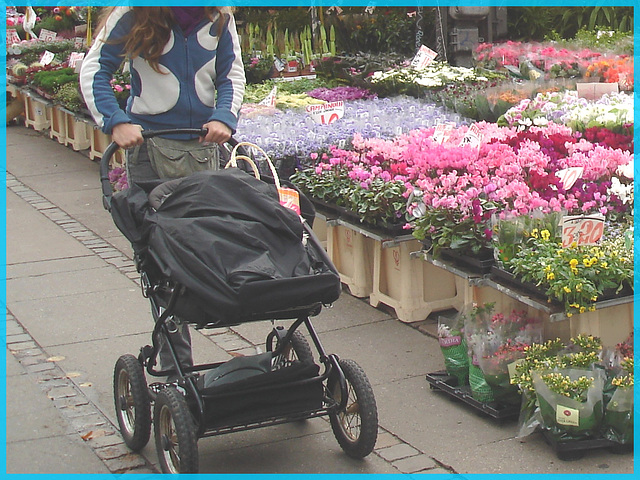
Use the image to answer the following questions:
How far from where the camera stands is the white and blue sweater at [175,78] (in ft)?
14.1

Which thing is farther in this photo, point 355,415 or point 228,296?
point 355,415

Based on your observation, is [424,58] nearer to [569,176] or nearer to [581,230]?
[569,176]

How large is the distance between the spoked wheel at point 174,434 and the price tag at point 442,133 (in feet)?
10.8

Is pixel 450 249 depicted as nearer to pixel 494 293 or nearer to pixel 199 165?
pixel 494 293

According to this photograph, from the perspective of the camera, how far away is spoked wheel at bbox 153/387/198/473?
3602 millimetres

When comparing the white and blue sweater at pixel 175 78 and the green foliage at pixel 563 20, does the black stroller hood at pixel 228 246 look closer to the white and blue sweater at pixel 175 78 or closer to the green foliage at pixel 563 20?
the white and blue sweater at pixel 175 78

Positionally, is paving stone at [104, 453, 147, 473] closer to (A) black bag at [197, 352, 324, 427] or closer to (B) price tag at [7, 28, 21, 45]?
(A) black bag at [197, 352, 324, 427]

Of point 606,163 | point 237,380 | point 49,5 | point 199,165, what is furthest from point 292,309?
point 49,5

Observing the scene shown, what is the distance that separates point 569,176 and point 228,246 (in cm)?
249

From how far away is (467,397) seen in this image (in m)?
4.49

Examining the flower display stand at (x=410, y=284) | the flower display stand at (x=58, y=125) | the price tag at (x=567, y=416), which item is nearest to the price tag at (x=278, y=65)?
the flower display stand at (x=58, y=125)

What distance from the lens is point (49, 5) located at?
1691cm

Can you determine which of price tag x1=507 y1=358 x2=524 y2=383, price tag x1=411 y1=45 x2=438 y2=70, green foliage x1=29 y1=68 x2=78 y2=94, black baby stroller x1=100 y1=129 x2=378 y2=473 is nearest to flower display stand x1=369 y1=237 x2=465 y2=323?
price tag x1=507 y1=358 x2=524 y2=383

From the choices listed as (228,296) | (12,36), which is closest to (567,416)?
(228,296)
